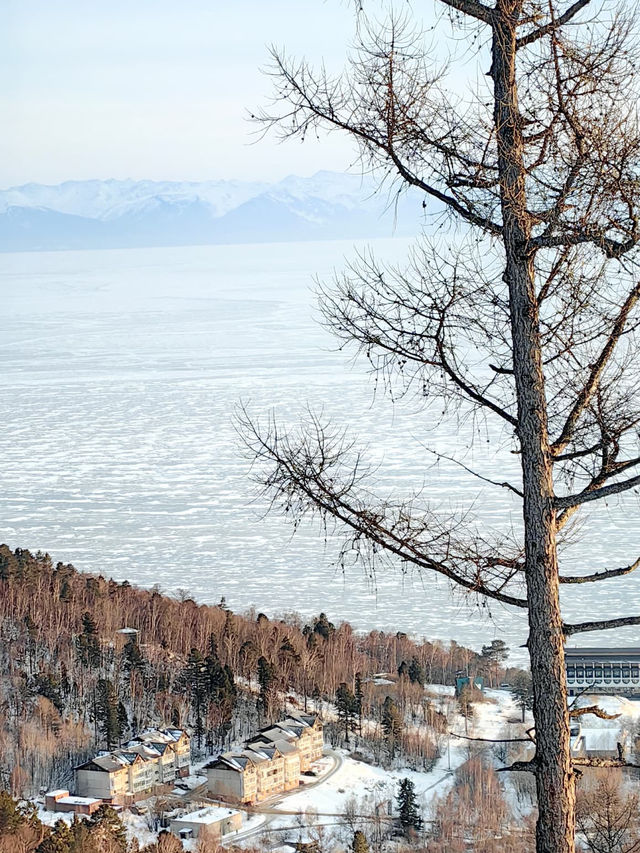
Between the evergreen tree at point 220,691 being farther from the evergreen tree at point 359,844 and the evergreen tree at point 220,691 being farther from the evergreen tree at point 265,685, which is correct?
the evergreen tree at point 359,844

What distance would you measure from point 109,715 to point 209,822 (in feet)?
7.61

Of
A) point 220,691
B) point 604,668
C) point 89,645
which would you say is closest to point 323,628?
point 220,691

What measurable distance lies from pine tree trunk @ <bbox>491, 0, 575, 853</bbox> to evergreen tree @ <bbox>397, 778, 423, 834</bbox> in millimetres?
6603

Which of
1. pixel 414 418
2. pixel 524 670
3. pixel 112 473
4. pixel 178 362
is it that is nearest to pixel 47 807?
pixel 524 670

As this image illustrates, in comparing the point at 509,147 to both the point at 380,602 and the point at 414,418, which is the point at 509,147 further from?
the point at 414,418

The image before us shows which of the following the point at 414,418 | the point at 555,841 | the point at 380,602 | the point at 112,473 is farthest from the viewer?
the point at 414,418

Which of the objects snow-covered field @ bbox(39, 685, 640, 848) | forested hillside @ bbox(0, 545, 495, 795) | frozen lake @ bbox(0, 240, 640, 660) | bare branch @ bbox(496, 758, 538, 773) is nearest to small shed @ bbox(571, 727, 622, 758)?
snow-covered field @ bbox(39, 685, 640, 848)

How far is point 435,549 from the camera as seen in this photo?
2029 millimetres

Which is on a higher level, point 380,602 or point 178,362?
point 178,362

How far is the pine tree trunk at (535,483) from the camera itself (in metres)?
1.87

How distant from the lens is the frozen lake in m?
11.8

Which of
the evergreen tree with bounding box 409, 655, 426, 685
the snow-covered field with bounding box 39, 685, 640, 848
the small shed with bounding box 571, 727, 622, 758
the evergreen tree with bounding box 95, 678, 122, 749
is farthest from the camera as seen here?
the evergreen tree with bounding box 409, 655, 426, 685

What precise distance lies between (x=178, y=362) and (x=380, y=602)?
17080mm

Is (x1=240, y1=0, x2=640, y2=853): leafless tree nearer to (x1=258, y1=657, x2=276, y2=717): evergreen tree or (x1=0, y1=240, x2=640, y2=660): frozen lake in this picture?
(x1=0, y1=240, x2=640, y2=660): frozen lake
